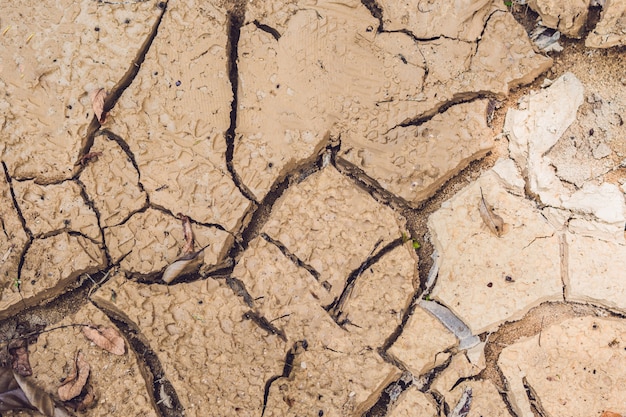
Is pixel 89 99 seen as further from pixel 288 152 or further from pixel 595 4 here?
pixel 595 4

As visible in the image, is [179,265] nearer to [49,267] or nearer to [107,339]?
[107,339]

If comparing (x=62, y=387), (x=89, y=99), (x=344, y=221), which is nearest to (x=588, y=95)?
(x=344, y=221)

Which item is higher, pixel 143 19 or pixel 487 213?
pixel 143 19

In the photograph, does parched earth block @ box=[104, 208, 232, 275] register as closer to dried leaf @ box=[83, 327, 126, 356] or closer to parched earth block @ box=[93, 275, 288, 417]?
parched earth block @ box=[93, 275, 288, 417]

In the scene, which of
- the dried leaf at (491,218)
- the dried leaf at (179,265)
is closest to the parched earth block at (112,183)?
the dried leaf at (179,265)

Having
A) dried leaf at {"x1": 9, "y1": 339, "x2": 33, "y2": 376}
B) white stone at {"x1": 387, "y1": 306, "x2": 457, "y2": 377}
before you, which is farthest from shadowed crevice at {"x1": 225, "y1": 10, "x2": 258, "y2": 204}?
dried leaf at {"x1": 9, "y1": 339, "x2": 33, "y2": 376}

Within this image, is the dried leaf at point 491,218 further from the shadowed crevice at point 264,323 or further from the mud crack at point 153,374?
the mud crack at point 153,374

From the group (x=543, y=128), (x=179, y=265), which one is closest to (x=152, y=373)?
(x=179, y=265)
